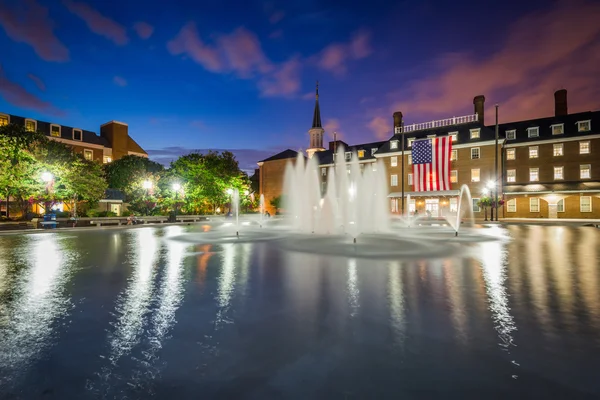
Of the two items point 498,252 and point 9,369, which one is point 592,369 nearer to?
point 9,369

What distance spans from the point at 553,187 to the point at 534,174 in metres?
3.49

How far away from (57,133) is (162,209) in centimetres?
2873

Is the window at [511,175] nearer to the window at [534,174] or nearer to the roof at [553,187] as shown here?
the roof at [553,187]

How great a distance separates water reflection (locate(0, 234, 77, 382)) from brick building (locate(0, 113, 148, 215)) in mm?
43956

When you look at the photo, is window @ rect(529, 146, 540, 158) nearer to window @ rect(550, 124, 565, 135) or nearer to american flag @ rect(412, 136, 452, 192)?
window @ rect(550, 124, 565, 135)

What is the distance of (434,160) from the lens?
40.2 m

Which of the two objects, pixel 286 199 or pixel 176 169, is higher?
pixel 176 169

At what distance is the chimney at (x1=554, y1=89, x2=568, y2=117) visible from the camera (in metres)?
44.1

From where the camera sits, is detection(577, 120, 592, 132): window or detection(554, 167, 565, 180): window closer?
detection(577, 120, 592, 132): window

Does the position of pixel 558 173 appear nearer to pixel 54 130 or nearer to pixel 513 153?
pixel 513 153

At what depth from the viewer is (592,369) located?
3869mm

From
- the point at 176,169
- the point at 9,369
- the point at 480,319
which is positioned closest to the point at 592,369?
the point at 480,319

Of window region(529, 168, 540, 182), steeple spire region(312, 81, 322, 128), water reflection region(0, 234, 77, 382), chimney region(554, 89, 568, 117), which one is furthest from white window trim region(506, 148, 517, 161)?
water reflection region(0, 234, 77, 382)

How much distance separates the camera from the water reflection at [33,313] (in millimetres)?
4391
